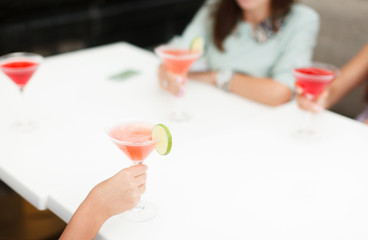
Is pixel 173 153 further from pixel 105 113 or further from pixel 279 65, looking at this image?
pixel 279 65

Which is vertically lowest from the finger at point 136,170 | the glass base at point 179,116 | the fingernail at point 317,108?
the glass base at point 179,116

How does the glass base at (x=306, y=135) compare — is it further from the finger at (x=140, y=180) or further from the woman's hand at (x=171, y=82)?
the finger at (x=140, y=180)

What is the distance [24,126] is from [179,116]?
56 centimetres

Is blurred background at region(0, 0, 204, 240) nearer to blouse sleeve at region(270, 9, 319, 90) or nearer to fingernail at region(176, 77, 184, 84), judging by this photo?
fingernail at region(176, 77, 184, 84)

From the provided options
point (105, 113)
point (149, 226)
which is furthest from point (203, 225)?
point (105, 113)

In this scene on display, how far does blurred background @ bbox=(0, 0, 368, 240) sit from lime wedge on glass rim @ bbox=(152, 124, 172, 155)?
3.31ft

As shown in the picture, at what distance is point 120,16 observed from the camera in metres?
3.96

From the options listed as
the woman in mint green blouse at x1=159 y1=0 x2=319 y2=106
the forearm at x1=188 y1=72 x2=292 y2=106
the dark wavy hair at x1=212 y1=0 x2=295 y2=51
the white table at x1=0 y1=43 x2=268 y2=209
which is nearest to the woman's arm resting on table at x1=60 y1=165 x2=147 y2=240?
the white table at x1=0 y1=43 x2=268 y2=209

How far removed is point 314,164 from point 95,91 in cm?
97

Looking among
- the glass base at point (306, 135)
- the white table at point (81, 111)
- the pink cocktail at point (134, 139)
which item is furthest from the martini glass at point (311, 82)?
the pink cocktail at point (134, 139)

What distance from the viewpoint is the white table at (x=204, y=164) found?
3.37 feet

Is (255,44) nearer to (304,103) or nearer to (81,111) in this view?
(304,103)

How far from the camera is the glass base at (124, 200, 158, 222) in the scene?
1.03 m

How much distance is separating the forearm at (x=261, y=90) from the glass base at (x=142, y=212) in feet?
2.95
